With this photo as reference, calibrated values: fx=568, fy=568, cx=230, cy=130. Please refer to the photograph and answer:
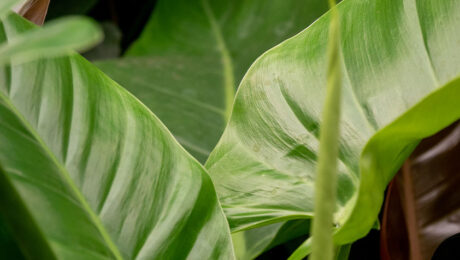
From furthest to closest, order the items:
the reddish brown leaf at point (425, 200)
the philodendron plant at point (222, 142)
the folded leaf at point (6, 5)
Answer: the reddish brown leaf at point (425, 200) → the philodendron plant at point (222, 142) → the folded leaf at point (6, 5)

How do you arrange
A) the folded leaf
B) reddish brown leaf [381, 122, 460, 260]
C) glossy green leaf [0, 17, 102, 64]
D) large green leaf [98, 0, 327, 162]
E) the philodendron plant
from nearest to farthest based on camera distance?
glossy green leaf [0, 17, 102, 64], the folded leaf, the philodendron plant, reddish brown leaf [381, 122, 460, 260], large green leaf [98, 0, 327, 162]

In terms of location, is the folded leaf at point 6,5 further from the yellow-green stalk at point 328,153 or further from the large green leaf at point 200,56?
the large green leaf at point 200,56

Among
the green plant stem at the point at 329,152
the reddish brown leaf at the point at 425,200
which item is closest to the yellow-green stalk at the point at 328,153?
the green plant stem at the point at 329,152

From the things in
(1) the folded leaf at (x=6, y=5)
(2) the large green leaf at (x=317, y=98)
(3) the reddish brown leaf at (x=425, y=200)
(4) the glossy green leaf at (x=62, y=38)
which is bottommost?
(3) the reddish brown leaf at (x=425, y=200)

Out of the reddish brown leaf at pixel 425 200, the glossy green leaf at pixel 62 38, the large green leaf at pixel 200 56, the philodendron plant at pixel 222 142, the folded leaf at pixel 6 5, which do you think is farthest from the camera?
the large green leaf at pixel 200 56

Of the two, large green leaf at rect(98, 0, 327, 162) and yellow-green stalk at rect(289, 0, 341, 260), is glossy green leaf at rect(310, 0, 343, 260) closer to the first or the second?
yellow-green stalk at rect(289, 0, 341, 260)

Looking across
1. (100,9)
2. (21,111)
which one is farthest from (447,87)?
(100,9)

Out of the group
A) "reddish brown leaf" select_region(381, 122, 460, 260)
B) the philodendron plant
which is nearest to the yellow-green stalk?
the philodendron plant
